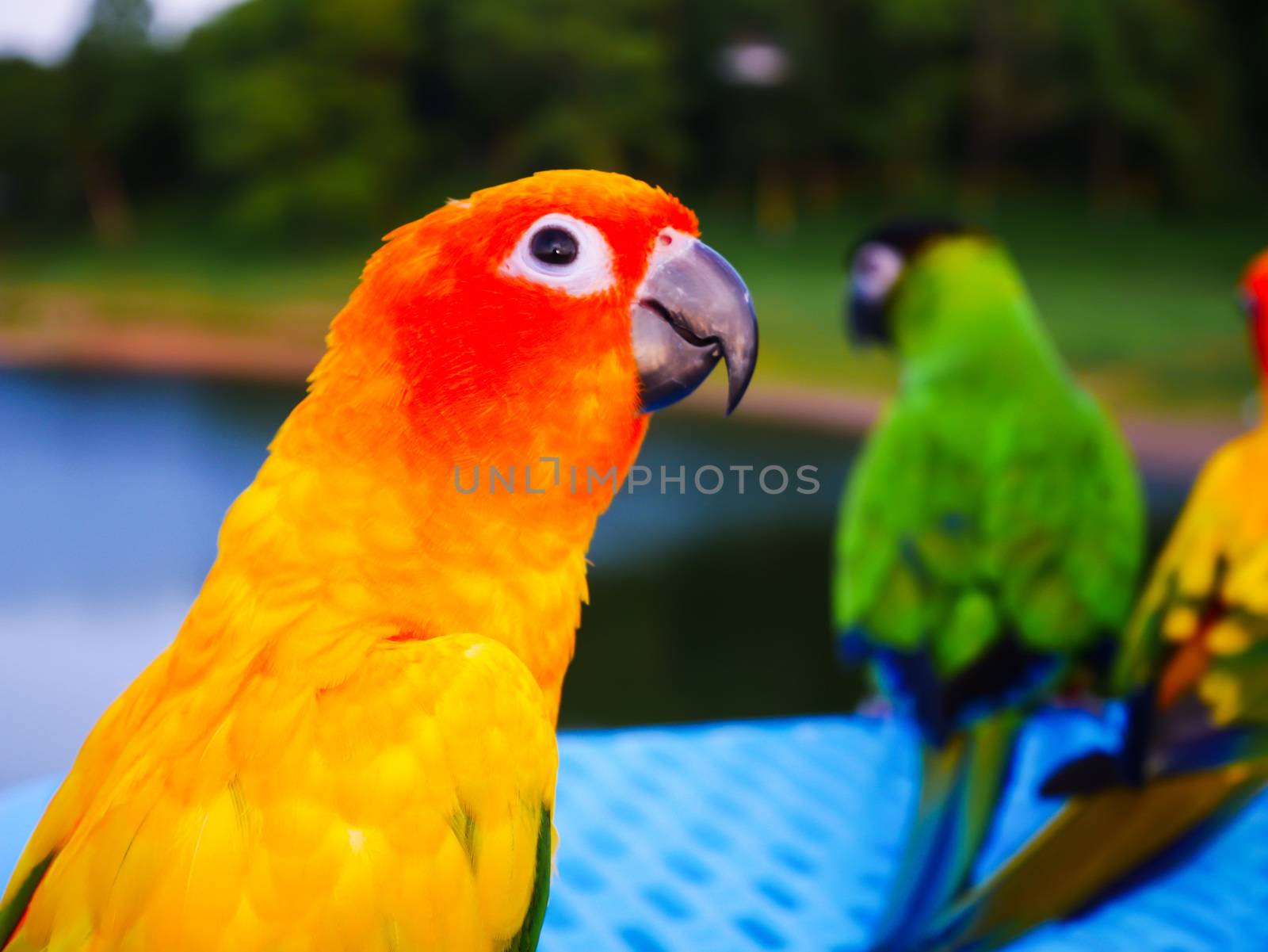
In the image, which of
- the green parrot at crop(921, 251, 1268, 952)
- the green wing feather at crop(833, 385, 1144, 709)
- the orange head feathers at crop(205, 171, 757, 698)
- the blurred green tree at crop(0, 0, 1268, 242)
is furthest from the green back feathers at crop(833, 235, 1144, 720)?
the orange head feathers at crop(205, 171, 757, 698)

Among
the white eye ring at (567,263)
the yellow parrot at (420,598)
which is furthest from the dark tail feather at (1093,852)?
the white eye ring at (567,263)

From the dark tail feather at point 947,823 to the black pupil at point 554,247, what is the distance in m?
0.50

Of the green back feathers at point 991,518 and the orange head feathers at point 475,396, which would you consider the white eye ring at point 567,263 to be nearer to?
the orange head feathers at point 475,396

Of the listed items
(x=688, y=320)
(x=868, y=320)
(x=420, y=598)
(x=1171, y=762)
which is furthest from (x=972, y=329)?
(x=420, y=598)

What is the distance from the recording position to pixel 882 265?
1138 mm

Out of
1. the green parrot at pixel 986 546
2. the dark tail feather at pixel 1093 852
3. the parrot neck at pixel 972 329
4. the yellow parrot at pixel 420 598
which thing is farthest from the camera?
the parrot neck at pixel 972 329

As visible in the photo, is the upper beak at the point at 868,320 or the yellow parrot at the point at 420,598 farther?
the upper beak at the point at 868,320

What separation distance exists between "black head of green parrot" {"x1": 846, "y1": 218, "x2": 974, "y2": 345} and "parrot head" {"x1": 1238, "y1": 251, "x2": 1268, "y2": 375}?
0.29m

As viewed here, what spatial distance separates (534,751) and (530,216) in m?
0.23

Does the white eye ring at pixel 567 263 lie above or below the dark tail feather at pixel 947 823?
above

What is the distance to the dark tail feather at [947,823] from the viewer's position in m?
0.66

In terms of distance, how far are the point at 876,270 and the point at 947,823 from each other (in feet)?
2.15

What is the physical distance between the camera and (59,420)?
117cm

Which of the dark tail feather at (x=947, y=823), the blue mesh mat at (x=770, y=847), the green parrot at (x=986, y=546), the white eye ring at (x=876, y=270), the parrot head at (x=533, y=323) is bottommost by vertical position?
the blue mesh mat at (x=770, y=847)
